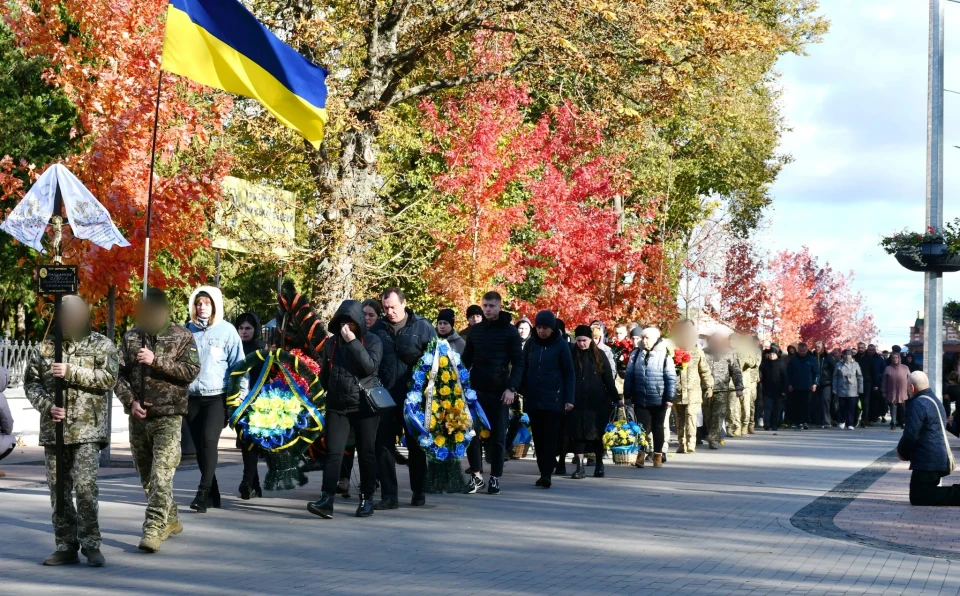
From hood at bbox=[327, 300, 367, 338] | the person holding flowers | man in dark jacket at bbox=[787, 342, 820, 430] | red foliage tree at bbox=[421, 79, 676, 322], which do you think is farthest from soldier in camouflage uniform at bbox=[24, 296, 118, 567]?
man in dark jacket at bbox=[787, 342, 820, 430]

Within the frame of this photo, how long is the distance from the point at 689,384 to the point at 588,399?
176 inches

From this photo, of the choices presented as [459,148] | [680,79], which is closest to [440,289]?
[459,148]

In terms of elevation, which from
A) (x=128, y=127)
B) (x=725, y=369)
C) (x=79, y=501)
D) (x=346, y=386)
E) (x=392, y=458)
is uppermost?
(x=128, y=127)

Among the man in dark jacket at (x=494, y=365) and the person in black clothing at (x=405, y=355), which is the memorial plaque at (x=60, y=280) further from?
the man in dark jacket at (x=494, y=365)

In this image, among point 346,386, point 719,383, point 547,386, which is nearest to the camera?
point 346,386

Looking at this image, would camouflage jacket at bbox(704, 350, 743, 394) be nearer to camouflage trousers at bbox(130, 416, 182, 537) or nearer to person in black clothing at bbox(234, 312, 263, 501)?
person in black clothing at bbox(234, 312, 263, 501)

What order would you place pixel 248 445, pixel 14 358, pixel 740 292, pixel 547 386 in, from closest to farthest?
1. pixel 248 445
2. pixel 547 386
3. pixel 14 358
4. pixel 740 292

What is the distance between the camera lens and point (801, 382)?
31.1 metres

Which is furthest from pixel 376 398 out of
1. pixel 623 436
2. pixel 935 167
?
pixel 935 167

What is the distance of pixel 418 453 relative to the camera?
1316 centimetres

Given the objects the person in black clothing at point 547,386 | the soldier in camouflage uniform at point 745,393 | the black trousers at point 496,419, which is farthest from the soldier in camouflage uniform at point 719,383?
the black trousers at point 496,419

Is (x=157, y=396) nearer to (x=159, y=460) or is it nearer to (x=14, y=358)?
(x=159, y=460)

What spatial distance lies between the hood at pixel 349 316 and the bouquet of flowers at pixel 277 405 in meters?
0.94

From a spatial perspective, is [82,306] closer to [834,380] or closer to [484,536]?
[484,536]
